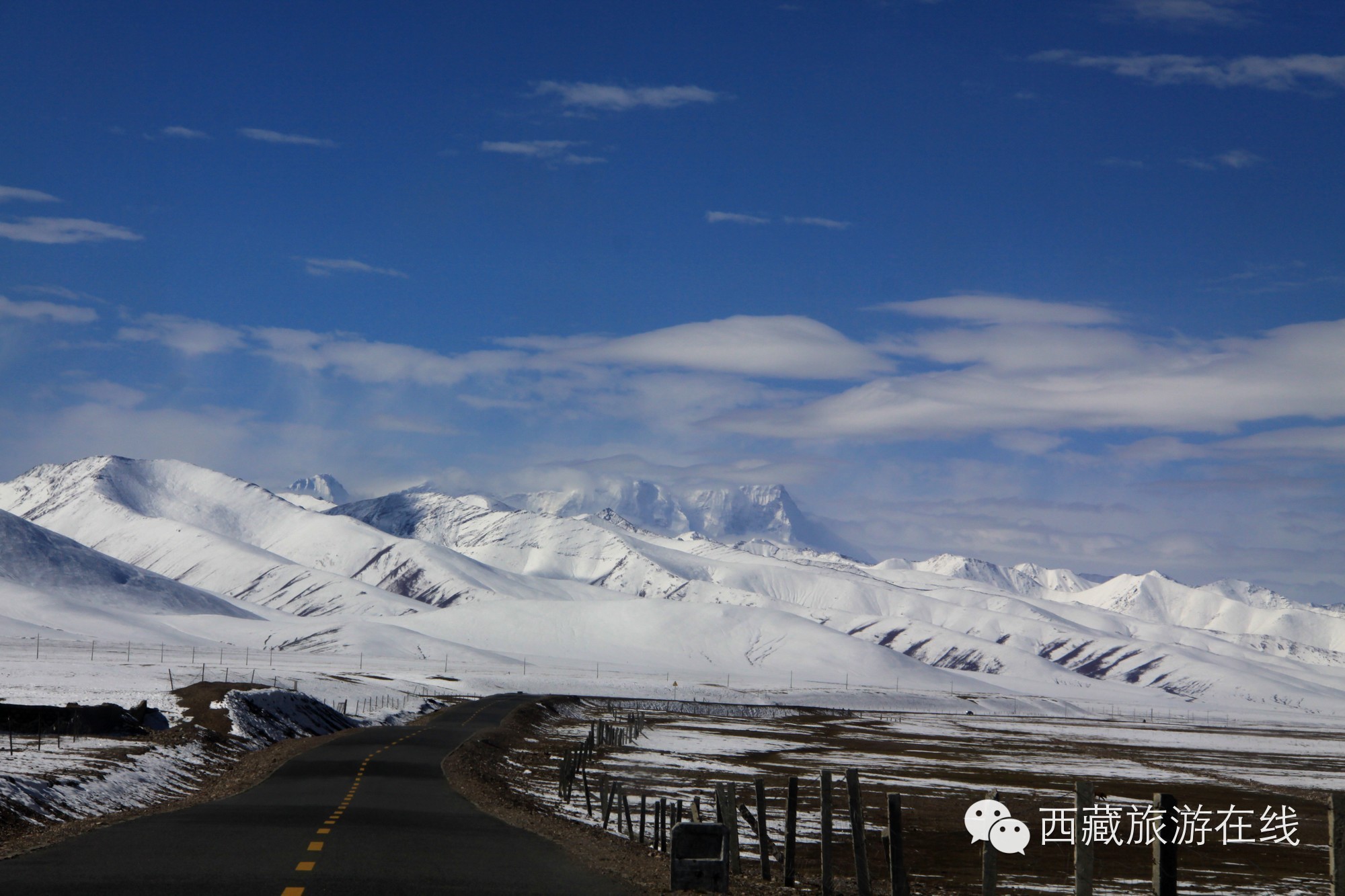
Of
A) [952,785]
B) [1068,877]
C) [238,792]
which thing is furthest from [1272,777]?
[238,792]

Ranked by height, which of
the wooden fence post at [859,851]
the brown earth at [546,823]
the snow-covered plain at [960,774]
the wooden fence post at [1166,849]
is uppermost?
the wooden fence post at [1166,849]

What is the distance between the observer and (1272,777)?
80688 mm

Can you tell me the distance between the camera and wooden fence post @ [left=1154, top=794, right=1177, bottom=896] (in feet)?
55.0

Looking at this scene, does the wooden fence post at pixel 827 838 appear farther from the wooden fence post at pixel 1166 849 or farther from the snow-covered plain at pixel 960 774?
the wooden fence post at pixel 1166 849

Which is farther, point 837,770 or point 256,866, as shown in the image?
point 837,770

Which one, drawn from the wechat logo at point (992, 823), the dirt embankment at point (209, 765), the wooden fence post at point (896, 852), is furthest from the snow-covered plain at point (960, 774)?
the dirt embankment at point (209, 765)

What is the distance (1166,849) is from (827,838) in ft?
23.9

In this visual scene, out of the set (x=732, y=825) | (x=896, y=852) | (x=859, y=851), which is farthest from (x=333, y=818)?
(x=896, y=852)

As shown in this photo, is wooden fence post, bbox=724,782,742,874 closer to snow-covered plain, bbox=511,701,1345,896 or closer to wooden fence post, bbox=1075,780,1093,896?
snow-covered plain, bbox=511,701,1345,896

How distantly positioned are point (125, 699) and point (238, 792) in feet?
118

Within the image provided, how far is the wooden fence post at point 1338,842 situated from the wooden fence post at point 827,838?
7972 millimetres

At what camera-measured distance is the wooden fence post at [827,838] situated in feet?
73.2

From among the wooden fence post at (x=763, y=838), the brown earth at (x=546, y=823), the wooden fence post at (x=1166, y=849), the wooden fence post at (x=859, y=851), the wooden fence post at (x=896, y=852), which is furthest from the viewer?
the wooden fence post at (x=763, y=838)

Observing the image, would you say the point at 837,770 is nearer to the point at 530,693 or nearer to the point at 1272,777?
the point at 1272,777
